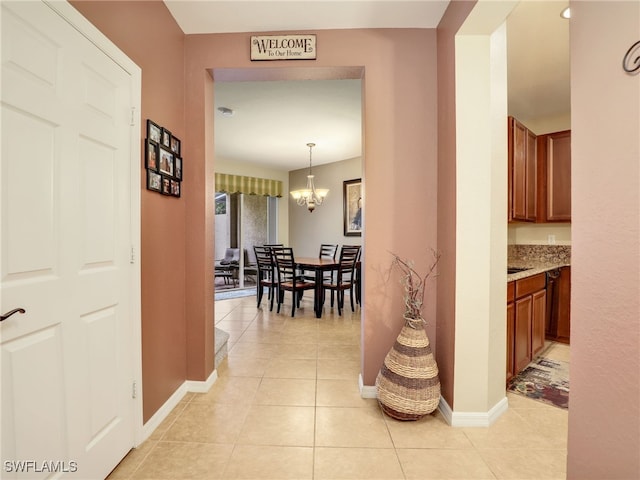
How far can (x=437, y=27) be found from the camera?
1999 millimetres

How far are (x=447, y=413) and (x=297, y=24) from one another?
275 cm

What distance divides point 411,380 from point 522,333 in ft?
3.84

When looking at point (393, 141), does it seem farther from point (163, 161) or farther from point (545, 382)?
point (545, 382)

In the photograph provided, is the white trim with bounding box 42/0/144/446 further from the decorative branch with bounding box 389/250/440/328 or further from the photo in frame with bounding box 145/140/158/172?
the decorative branch with bounding box 389/250/440/328

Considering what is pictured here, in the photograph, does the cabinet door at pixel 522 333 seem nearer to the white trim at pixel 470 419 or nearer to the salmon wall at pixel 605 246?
the white trim at pixel 470 419

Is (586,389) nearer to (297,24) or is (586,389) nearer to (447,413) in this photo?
(447,413)

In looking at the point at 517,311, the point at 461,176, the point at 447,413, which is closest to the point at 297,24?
the point at 461,176

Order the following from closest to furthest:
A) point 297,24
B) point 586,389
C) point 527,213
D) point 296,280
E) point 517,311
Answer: point 586,389
point 297,24
point 517,311
point 527,213
point 296,280

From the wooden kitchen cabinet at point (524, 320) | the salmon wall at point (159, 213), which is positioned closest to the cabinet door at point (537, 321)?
the wooden kitchen cabinet at point (524, 320)

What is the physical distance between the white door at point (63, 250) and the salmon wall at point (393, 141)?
1.19m

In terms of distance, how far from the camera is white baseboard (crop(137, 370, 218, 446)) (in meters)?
1.67

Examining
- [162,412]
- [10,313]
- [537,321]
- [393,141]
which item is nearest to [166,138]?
[10,313]

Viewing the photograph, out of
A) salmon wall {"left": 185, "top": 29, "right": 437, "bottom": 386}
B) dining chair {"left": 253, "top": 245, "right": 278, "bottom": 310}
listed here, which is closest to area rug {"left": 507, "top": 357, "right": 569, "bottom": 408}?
salmon wall {"left": 185, "top": 29, "right": 437, "bottom": 386}

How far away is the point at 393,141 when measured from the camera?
2.04 meters
